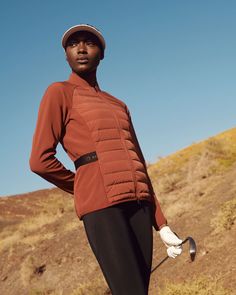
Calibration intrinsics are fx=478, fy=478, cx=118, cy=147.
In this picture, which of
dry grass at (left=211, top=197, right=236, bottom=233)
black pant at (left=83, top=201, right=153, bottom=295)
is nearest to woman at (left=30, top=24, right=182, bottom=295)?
black pant at (left=83, top=201, right=153, bottom=295)

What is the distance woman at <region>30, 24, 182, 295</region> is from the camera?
2.42m

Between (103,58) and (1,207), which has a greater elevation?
(103,58)

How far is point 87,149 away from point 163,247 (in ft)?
29.0

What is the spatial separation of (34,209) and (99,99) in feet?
115

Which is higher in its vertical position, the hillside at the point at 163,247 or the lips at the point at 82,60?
the lips at the point at 82,60

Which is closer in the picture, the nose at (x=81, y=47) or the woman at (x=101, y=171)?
the woman at (x=101, y=171)

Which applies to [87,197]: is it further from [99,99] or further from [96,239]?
[99,99]

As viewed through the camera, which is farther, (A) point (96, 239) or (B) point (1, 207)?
(B) point (1, 207)

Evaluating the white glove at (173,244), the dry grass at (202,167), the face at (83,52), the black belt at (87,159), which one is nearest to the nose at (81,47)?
the face at (83,52)

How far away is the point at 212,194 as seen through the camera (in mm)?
12898

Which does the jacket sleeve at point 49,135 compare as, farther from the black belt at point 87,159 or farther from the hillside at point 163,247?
the hillside at point 163,247

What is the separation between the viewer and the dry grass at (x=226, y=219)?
9305 mm

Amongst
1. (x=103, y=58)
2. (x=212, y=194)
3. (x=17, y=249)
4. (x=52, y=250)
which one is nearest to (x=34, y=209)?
(x=17, y=249)

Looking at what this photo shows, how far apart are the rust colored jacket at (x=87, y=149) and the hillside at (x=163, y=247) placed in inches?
163
